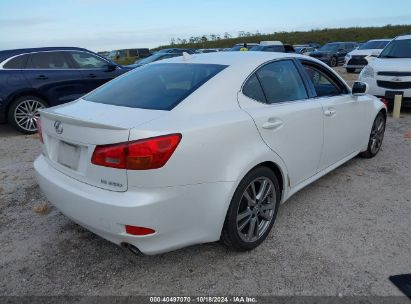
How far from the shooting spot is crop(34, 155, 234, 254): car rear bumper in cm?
246

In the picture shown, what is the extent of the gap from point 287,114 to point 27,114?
19.9ft

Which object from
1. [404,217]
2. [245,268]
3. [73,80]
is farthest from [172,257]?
[73,80]

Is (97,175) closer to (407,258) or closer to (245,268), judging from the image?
(245,268)

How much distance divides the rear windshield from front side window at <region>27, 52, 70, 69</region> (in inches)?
197

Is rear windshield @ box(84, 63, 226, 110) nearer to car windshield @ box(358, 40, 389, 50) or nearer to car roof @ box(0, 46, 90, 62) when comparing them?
car roof @ box(0, 46, 90, 62)

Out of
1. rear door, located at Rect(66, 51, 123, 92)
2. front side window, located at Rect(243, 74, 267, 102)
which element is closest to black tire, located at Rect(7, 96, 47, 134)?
rear door, located at Rect(66, 51, 123, 92)

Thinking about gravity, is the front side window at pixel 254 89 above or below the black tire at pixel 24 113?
above

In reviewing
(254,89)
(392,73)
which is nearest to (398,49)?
(392,73)

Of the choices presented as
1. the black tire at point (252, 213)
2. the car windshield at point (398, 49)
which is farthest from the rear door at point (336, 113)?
the car windshield at point (398, 49)

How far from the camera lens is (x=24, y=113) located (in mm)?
7688

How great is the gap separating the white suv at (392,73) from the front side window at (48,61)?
262 inches

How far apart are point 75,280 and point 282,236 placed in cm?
172

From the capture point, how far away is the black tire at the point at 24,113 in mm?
7555

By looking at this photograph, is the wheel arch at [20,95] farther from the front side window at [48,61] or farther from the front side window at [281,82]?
the front side window at [281,82]
